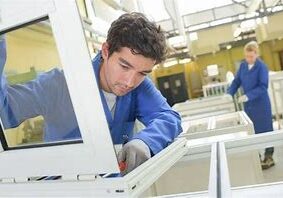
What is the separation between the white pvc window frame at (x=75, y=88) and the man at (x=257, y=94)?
11.1ft

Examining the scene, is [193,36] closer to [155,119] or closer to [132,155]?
[155,119]

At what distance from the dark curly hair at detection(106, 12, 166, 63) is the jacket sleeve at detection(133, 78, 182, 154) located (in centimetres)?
24

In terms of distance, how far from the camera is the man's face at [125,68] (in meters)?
1.17

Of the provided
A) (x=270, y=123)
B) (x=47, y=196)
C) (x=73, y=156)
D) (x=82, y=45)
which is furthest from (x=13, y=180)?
(x=270, y=123)

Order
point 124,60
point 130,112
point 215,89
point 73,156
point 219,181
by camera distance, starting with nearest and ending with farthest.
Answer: point 73,156, point 219,181, point 124,60, point 130,112, point 215,89

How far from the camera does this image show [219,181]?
0.96 meters

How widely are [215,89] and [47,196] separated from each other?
6909 mm

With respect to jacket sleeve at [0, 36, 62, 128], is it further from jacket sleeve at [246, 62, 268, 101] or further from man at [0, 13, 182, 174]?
jacket sleeve at [246, 62, 268, 101]

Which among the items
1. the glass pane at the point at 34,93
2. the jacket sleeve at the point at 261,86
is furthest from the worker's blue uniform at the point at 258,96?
the glass pane at the point at 34,93

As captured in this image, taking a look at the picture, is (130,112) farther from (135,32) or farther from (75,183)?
(75,183)

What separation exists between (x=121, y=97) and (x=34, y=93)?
529mm

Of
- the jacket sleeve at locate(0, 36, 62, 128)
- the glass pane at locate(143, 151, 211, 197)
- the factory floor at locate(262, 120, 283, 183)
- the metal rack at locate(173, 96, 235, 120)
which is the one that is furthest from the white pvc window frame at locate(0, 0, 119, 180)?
the metal rack at locate(173, 96, 235, 120)

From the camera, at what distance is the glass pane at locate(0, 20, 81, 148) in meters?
0.86

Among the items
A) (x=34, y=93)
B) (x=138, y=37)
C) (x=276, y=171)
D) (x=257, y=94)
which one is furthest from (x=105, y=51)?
(x=276, y=171)
